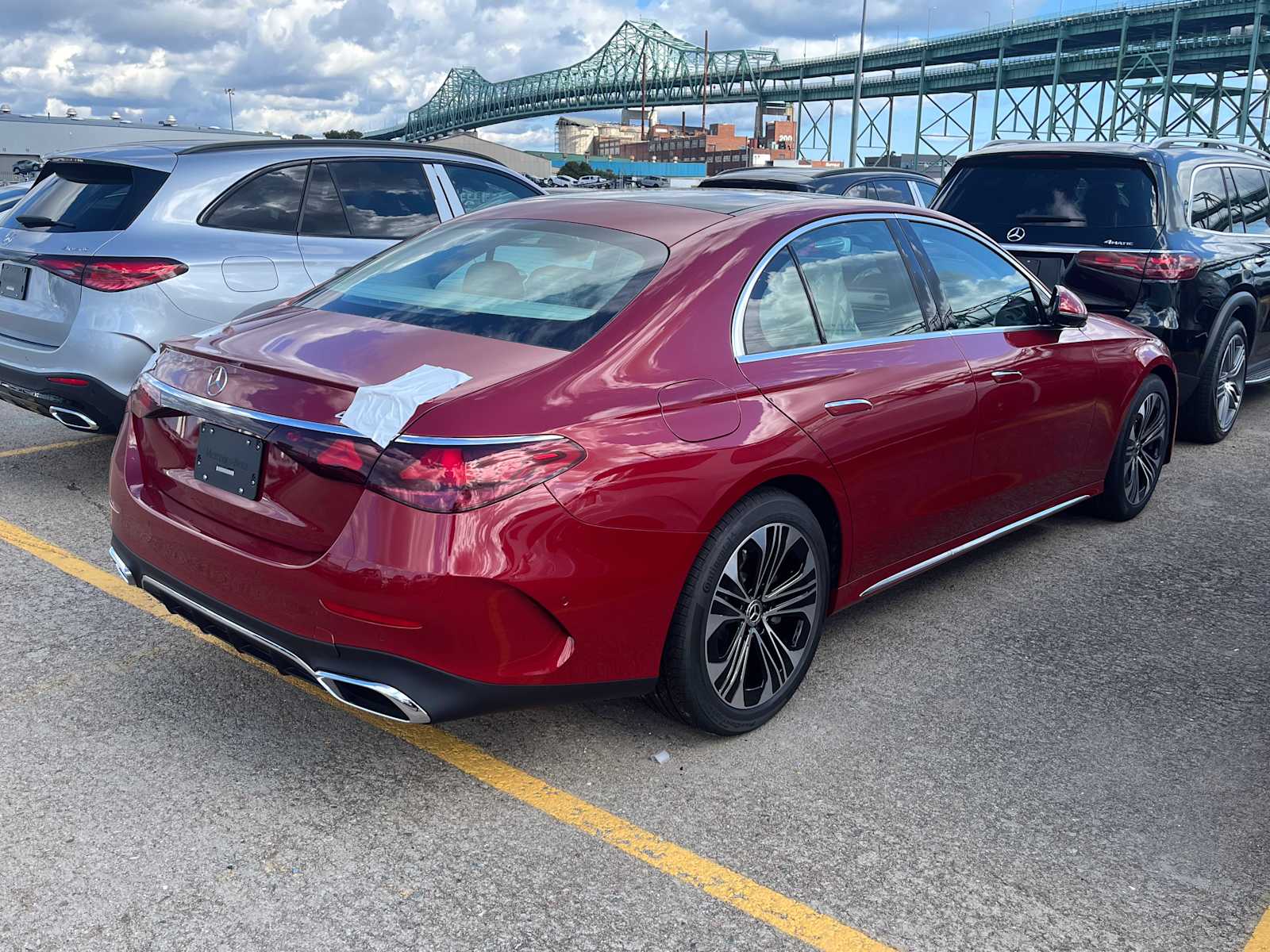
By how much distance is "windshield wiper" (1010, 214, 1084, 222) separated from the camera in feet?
22.0

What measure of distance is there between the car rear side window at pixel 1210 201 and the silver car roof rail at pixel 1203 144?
0.26 meters

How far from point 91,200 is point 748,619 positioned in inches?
155

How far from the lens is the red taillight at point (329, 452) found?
101 inches

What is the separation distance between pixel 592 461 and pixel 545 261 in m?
0.93

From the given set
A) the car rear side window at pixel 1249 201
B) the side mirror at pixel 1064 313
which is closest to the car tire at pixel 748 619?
the side mirror at pixel 1064 313

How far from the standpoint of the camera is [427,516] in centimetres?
251

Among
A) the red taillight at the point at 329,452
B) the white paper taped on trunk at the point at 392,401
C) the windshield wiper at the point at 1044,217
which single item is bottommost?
the red taillight at the point at 329,452

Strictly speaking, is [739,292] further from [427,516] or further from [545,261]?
[427,516]

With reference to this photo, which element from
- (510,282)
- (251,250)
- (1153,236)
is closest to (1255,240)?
(1153,236)

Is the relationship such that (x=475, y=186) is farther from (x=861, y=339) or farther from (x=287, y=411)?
(x=287, y=411)

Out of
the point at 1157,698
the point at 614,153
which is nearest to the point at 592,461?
the point at 1157,698

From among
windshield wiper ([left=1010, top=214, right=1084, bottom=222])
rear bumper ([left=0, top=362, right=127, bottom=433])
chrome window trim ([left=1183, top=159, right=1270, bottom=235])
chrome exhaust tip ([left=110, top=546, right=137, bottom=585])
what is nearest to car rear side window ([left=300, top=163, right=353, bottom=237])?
rear bumper ([left=0, top=362, right=127, bottom=433])

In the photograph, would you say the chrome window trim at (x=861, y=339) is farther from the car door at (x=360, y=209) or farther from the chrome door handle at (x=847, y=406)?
the car door at (x=360, y=209)

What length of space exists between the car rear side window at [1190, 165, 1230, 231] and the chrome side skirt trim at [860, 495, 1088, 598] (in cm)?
289
